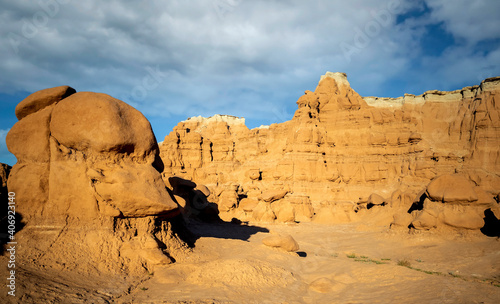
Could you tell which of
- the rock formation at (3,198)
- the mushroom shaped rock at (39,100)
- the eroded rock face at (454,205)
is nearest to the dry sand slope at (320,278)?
the eroded rock face at (454,205)

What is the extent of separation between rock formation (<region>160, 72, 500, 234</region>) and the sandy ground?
59.2 ft

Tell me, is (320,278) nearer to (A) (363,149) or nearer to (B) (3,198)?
(B) (3,198)

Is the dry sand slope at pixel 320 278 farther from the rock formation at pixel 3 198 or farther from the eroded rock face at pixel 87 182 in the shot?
the rock formation at pixel 3 198

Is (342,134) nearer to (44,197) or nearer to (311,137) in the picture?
(311,137)

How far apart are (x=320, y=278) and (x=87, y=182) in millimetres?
6958

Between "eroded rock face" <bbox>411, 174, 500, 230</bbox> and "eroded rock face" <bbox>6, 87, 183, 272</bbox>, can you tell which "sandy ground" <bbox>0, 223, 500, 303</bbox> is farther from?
"eroded rock face" <bbox>411, 174, 500, 230</bbox>

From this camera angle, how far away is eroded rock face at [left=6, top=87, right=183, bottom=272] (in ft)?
23.3

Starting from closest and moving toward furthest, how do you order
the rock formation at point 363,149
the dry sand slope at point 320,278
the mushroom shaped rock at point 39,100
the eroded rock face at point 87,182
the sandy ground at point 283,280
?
the sandy ground at point 283,280 → the dry sand slope at point 320,278 → the eroded rock face at point 87,182 → the mushroom shaped rock at point 39,100 → the rock formation at point 363,149

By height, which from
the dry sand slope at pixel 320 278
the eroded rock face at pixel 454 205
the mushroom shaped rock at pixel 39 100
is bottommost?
the dry sand slope at pixel 320 278

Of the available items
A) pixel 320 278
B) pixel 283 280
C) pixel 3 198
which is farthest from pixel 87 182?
pixel 320 278

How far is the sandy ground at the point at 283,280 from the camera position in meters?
5.64

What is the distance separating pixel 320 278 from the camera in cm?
842

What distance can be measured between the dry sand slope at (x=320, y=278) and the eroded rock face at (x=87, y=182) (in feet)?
4.06

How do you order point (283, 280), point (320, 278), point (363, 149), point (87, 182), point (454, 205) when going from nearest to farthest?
point (87, 182) → point (283, 280) → point (320, 278) → point (454, 205) → point (363, 149)
